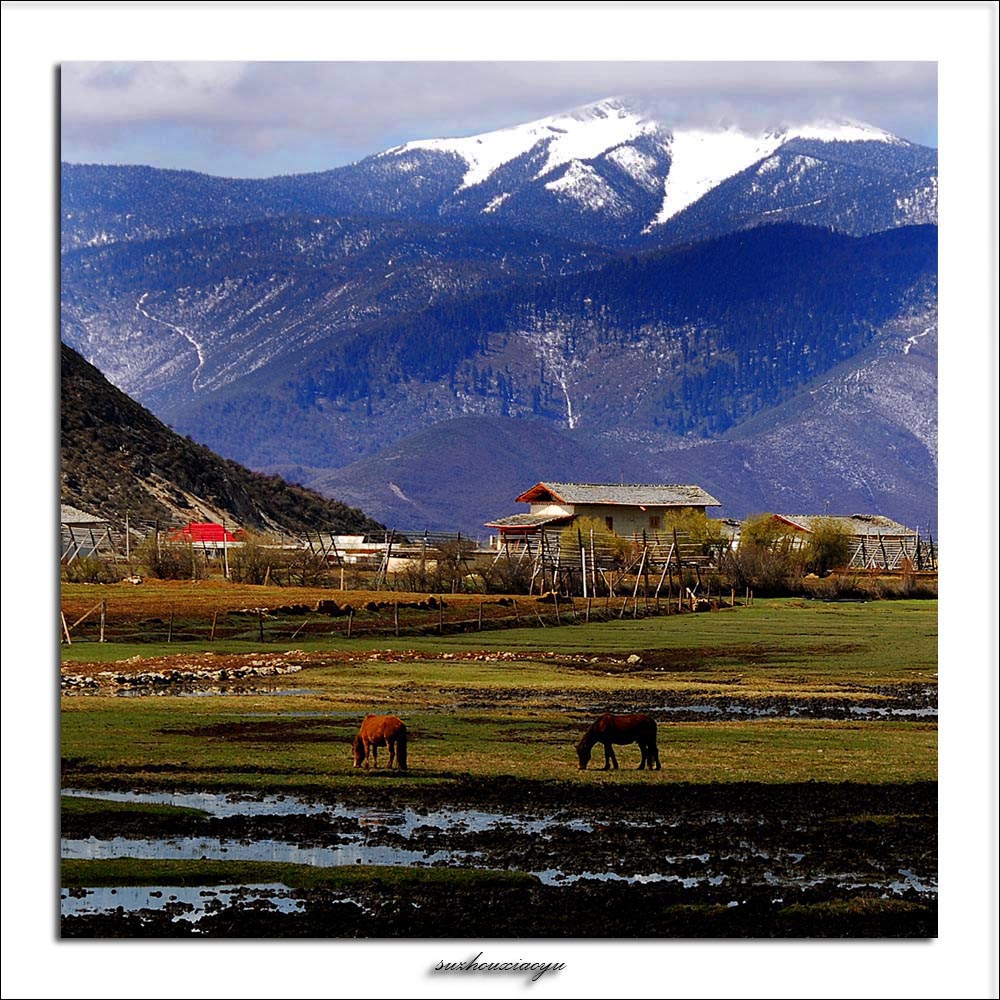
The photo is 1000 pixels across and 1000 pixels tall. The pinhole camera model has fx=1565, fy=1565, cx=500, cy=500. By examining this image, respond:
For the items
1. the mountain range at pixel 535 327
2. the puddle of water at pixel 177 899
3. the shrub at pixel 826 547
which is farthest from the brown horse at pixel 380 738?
the shrub at pixel 826 547

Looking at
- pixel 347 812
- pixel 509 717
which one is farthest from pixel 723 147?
pixel 347 812

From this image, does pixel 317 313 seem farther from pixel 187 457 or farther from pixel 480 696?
pixel 480 696

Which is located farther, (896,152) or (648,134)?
(896,152)

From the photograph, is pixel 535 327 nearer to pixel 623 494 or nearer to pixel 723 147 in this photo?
pixel 623 494

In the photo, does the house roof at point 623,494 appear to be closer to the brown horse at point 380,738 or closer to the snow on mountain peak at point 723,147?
the snow on mountain peak at point 723,147

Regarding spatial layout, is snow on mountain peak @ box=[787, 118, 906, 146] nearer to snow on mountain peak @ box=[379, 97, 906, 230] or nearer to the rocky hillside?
snow on mountain peak @ box=[379, 97, 906, 230]

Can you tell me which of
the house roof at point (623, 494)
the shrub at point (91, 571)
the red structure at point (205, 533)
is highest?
the house roof at point (623, 494)

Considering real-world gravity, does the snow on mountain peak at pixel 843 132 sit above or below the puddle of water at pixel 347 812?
above
